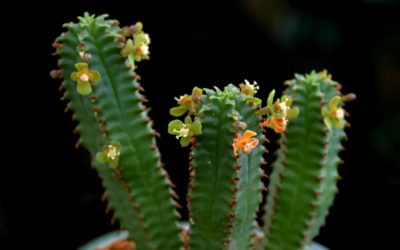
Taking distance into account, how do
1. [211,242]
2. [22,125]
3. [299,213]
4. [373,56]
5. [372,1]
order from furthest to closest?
[22,125] < [373,56] < [372,1] < [299,213] < [211,242]

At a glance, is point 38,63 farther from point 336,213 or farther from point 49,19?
point 336,213

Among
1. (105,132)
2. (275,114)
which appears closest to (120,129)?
(105,132)

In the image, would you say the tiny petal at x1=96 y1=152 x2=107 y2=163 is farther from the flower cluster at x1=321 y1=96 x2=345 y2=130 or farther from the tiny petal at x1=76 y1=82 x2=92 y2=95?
the flower cluster at x1=321 y1=96 x2=345 y2=130

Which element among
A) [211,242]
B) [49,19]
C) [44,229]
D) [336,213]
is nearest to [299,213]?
[211,242]

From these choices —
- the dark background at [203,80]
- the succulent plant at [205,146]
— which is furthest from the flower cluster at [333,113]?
the dark background at [203,80]

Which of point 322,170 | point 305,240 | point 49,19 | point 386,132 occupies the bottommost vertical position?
point 305,240

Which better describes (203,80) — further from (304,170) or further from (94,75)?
(94,75)
